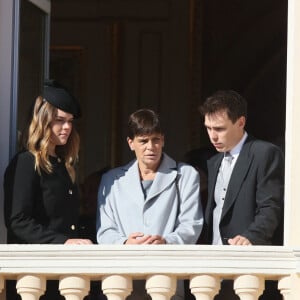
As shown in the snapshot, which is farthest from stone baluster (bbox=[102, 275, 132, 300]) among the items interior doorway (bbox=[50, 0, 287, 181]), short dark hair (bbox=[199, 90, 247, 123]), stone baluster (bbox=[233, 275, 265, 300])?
interior doorway (bbox=[50, 0, 287, 181])

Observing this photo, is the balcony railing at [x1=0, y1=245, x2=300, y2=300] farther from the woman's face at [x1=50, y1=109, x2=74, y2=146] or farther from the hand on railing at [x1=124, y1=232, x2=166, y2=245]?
the woman's face at [x1=50, y1=109, x2=74, y2=146]

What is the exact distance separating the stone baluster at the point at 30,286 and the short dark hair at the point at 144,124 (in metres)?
0.91

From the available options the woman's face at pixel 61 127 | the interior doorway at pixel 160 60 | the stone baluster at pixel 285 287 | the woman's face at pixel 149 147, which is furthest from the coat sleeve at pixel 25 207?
the interior doorway at pixel 160 60

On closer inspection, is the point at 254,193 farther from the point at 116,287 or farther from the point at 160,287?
the point at 116,287

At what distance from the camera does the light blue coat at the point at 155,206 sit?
7.75m

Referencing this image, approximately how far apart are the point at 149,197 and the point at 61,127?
53 centimetres

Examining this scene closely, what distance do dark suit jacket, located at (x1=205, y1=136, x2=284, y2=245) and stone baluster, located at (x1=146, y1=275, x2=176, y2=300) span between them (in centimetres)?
48

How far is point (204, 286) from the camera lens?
24.1 feet

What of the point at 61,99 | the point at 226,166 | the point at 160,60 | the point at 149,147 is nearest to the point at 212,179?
the point at 226,166

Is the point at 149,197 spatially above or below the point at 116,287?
above

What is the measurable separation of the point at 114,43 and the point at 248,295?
504 cm

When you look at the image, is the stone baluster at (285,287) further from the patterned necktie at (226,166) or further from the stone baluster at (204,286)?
the patterned necktie at (226,166)

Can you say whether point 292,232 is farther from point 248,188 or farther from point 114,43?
point 114,43

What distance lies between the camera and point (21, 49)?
8.35m
